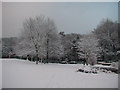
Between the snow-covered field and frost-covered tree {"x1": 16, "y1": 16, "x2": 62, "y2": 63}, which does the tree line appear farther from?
the snow-covered field

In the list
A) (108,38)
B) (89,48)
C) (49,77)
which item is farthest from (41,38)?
(108,38)

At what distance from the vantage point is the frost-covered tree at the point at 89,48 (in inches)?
133

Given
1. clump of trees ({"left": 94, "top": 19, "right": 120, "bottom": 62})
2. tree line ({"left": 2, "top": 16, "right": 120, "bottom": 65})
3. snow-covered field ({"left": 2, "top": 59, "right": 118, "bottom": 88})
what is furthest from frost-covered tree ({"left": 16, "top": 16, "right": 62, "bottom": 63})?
clump of trees ({"left": 94, "top": 19, "right": 120, "bottom": 62})

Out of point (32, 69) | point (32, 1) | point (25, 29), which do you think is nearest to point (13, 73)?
point (32, 69)

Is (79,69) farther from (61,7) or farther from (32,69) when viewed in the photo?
(61,7)

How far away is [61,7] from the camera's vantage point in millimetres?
3498

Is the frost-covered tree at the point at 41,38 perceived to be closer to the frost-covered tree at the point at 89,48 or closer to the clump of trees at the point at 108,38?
the frost-covered tree at the point at 89,48

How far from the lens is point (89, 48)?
3.39 meters

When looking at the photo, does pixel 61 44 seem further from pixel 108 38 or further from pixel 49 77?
pixel 108 38

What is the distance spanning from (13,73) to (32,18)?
109cm

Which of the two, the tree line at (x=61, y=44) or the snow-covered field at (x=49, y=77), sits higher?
the tree line at (x=61, y=44)

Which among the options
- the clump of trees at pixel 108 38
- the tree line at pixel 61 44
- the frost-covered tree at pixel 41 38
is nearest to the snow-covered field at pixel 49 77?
the tree line at pixel 61 44

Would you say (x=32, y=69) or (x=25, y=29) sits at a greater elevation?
(x=25, y=29)

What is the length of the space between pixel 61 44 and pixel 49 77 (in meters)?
0.65
